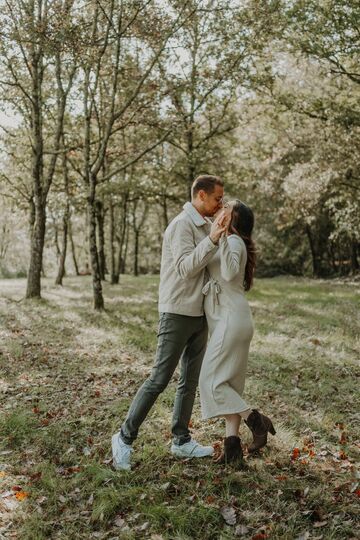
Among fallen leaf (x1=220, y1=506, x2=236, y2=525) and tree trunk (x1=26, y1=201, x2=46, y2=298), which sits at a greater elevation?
tree trunk (x1=26, y1=201, x2=46, y2=298)

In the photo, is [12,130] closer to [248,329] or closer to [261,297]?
[261,297]

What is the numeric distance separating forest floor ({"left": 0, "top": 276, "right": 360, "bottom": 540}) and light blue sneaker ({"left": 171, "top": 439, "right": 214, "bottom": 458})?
0.08 metres

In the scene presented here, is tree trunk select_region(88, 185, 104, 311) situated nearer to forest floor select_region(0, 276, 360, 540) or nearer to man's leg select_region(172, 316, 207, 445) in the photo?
forest floor select_region(0, 276, 360, 540)

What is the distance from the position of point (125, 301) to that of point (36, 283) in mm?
3175

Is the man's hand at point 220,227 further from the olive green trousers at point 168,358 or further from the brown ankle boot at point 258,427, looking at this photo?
the brown ankle boot at point 258,427

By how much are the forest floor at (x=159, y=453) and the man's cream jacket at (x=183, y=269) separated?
5.44 ft

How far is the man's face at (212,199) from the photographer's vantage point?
487cm

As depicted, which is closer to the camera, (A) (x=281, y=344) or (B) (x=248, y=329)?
(B) (x=248, y=329)

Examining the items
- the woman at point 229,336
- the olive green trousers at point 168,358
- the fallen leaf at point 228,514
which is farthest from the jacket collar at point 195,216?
the fallen leaf at point 228,514

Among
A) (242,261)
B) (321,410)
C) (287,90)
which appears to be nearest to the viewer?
(242,261)

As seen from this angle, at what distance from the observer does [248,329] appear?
485 centimetres

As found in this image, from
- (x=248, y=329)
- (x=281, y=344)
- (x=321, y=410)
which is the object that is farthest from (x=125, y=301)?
(x=248, y=329)

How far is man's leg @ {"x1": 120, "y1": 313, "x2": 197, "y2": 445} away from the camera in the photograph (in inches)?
190

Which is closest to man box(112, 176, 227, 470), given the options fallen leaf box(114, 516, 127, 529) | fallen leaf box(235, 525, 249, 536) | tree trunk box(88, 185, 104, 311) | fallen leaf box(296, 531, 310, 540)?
fallen leaf box(114, 516, 127, 529)
